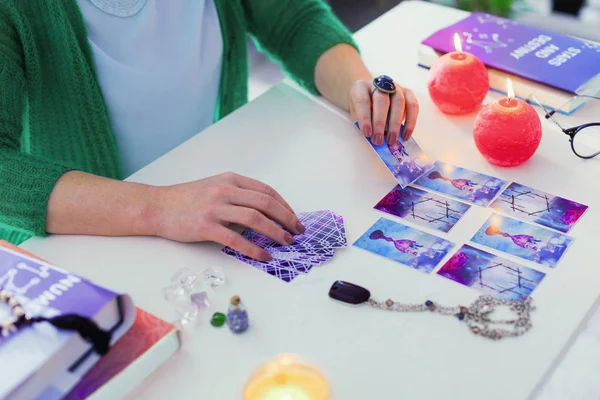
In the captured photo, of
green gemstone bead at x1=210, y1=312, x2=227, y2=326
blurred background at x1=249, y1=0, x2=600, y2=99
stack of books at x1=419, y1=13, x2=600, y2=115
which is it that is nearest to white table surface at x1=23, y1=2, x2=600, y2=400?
green gemstone bead at x1=210, y1=312, x2=227, y2=326

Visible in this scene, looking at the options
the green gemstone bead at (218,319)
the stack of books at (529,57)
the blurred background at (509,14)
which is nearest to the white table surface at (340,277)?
the green gemstone bead at (218,319)

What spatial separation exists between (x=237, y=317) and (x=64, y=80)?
0.60m

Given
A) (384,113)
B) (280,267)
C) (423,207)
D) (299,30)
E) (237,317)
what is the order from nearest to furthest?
(237,317)
(280,267)
(423,207)
(384,113)
(299,30)

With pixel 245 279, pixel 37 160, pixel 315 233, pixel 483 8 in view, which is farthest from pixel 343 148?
pixel 483 8

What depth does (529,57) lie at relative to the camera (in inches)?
49.4

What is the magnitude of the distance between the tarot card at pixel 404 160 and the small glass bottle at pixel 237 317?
35 cm

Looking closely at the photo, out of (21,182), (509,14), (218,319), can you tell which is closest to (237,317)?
(218,319)

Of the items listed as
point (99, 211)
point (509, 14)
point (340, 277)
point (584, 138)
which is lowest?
point (509, 14)

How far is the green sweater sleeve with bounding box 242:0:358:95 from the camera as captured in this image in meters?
1.31

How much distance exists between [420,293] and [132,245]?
39 centimetres

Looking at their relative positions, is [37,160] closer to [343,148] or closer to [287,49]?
[343,148]

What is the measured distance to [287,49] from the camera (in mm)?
1372

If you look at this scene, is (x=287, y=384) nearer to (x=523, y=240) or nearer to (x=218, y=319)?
(x=218, y=319)

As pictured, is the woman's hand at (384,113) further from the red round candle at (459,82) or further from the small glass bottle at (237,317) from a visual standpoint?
the small glass bottle at (237,317)
